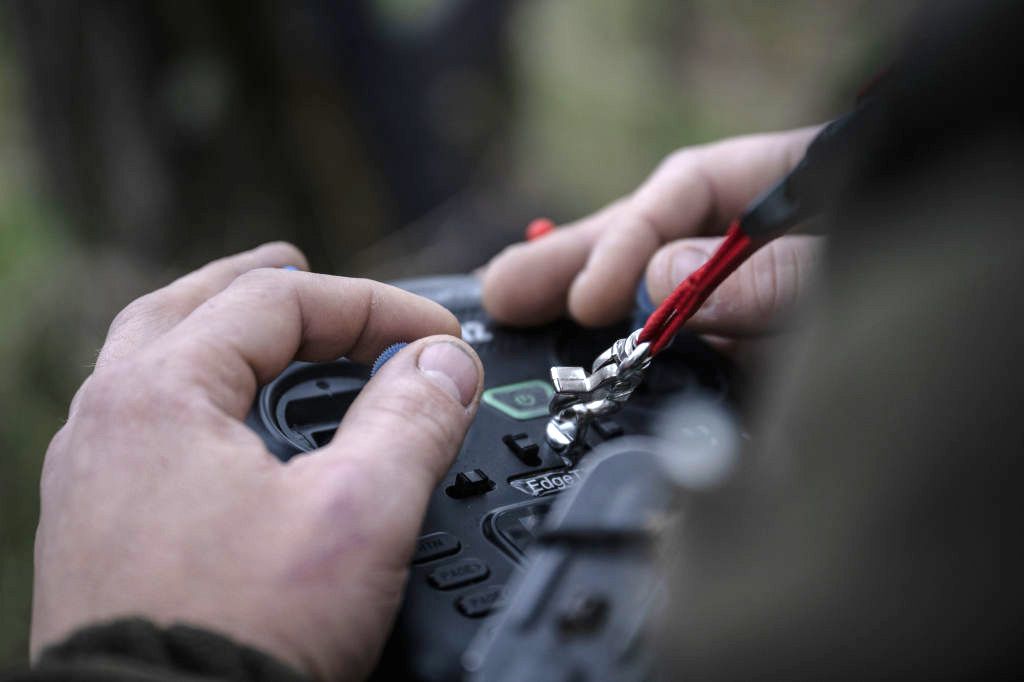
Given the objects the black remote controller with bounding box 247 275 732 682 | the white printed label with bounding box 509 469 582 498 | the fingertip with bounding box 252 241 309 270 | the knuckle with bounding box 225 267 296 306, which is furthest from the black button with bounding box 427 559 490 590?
the fingertip with bounding box 252 241 309 270

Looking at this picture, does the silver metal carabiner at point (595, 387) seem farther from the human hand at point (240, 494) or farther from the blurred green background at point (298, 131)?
the blurred green background at point (298, 131)

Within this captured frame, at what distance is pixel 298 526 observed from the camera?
1.86 feet

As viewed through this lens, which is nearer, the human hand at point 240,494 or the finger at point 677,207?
the human hand at point 240,494

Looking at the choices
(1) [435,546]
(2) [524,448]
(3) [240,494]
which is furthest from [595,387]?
(3) [240,494]

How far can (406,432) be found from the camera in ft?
2.05

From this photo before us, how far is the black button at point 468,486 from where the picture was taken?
2.47 feet

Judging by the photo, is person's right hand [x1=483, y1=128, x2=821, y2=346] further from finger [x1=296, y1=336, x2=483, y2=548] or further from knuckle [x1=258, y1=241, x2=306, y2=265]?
finger [x1=296, y1=336, x2=483, y2=548]

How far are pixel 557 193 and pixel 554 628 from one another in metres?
2.99

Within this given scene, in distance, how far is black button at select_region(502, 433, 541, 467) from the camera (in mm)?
813

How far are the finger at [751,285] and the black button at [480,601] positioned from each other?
42 centimetres

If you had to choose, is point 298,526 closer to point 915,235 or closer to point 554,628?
point 554,628

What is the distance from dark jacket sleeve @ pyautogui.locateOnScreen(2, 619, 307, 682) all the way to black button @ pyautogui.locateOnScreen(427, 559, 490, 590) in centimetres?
15

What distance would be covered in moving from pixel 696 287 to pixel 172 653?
465 mm

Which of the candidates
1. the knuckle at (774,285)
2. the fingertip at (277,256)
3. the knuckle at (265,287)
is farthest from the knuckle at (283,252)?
the knuckle at (774,285)
